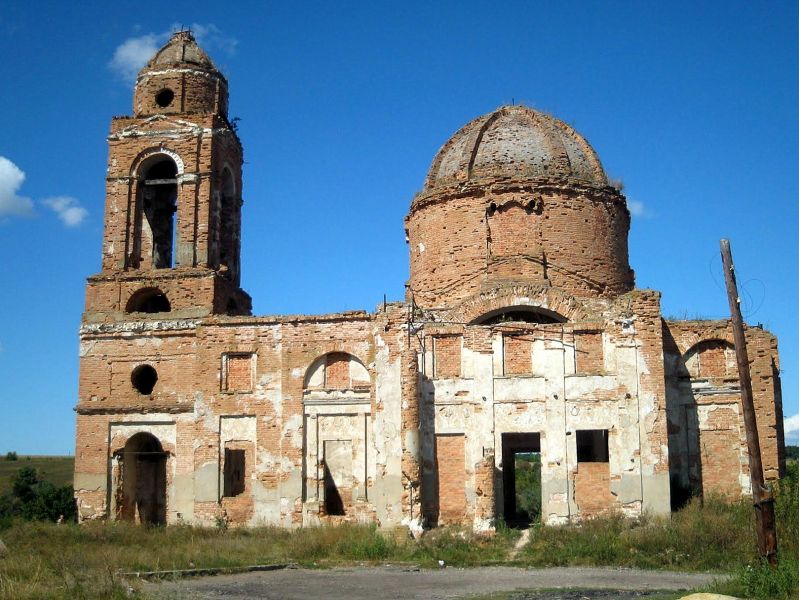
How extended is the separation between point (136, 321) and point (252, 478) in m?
4.80

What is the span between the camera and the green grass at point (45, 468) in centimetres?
4980

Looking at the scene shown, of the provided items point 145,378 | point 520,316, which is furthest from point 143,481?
point 520,316

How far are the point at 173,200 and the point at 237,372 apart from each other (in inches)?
237

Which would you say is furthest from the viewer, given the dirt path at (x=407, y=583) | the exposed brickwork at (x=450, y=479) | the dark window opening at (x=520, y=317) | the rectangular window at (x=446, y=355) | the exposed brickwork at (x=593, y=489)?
the dark window opening at (x=520, y=317)

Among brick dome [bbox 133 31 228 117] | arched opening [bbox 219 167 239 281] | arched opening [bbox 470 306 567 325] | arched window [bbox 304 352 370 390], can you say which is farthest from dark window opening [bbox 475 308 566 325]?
brick dome [bbox 133 31 228 117]

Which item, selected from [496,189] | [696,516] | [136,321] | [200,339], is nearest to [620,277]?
[496,189]

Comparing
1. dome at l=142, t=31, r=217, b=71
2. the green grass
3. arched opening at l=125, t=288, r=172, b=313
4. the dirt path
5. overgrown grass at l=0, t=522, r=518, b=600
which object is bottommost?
the dirt path

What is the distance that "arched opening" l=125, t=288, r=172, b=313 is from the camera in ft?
72.3

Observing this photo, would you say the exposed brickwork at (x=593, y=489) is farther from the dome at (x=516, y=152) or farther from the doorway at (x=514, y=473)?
the dome at (x=516, y=152)

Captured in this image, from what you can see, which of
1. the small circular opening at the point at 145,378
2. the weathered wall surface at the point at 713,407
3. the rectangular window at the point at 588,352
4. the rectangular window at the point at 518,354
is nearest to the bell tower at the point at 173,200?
the small circular opening at the point at 145,378

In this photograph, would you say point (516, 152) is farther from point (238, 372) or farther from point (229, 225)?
point (238, 372)

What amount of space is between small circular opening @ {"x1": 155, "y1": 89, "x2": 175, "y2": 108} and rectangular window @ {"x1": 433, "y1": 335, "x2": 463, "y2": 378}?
989 cm

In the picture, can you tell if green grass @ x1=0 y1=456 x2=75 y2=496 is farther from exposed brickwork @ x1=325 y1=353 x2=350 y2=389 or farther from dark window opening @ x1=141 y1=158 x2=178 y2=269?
exposed brickwork @ x1=325 y1=353 x2=350 y2=389

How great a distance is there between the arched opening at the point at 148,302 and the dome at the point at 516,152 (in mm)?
7269
